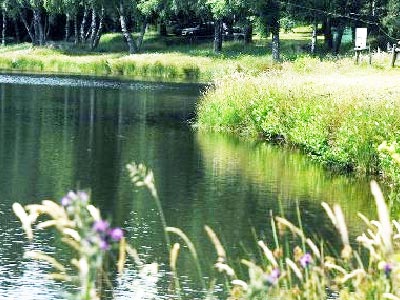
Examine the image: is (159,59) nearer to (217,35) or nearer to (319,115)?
(217,35)

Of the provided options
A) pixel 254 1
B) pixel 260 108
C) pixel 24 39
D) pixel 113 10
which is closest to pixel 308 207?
pixel 260 108

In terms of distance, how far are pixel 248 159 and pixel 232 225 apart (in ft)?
32.0

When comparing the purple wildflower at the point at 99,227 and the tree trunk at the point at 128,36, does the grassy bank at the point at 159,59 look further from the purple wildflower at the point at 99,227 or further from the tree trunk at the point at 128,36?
the purple wildflower at the point at 99,227

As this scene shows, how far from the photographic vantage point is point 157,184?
68.3 feet

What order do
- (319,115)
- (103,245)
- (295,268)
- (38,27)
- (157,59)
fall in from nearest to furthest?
(103,245)
(295,268)
(319,115)
(157,59)
(38,27)

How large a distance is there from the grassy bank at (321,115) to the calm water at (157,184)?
82 cm

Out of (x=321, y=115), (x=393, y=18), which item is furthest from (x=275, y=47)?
(x=321, y=115)

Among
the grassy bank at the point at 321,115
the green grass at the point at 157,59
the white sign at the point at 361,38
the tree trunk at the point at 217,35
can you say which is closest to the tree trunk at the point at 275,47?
the green grass at the point at 157,59

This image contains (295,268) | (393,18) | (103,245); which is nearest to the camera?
(103,245)

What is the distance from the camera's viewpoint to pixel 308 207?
1888 cm

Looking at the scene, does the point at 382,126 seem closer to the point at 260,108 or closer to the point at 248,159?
the point at 248,159

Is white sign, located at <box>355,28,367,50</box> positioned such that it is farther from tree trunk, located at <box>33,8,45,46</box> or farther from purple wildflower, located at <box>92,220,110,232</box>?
purple wildflower, located at <box>92,220,110,232</box>

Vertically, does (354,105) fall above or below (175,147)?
above

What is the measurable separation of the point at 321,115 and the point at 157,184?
680cm
